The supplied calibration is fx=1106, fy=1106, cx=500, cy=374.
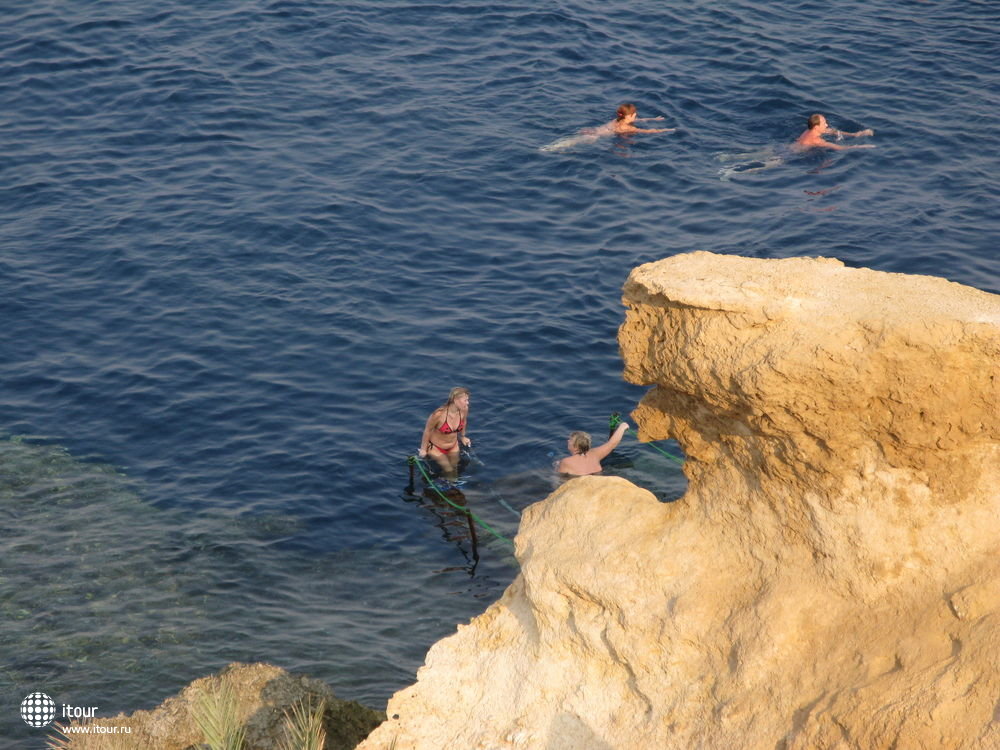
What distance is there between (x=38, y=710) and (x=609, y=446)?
284 inches

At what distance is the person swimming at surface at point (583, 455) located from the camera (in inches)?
545

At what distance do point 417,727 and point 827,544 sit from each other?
122 inches

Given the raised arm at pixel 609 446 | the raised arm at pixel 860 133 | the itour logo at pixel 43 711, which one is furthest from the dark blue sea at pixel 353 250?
the raised arm at pixel 609 446

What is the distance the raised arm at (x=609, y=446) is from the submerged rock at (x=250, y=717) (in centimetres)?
557

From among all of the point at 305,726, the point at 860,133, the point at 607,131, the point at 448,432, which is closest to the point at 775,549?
the point at 305,726

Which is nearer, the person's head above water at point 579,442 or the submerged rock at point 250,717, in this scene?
the submerged rock at point 250,717

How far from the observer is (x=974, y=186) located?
19.8 meters

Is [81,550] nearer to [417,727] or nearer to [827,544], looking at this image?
[417,727]

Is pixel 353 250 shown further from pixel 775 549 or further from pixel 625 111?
pixel 775 549

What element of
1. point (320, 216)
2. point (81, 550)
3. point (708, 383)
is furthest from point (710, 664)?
point (320, 216)

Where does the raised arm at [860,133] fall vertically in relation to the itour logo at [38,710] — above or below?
above

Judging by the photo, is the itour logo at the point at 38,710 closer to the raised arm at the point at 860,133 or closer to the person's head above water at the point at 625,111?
the person's head above water at the point at 625,111

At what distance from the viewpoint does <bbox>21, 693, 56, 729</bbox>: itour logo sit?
9.95 m

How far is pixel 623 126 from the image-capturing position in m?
22.0
